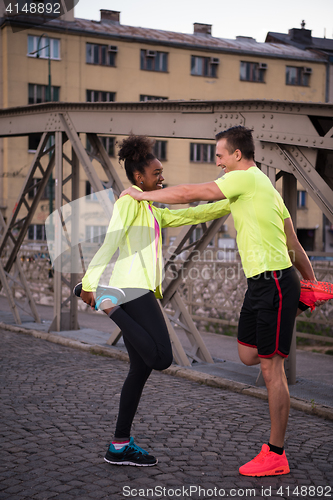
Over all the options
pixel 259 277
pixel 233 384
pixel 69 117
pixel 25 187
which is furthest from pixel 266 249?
pixel 25 187

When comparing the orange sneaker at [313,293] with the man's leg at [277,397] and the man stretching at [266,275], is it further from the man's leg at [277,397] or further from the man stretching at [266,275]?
the man's leg at [277,397]

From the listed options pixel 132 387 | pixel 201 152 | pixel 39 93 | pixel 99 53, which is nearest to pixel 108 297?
pixel 132 387

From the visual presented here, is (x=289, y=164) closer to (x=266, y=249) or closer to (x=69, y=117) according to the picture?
(x=266, y=249)

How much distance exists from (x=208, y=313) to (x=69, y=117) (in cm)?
487

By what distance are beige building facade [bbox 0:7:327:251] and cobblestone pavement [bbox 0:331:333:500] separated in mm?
33183

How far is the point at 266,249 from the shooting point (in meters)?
3.91

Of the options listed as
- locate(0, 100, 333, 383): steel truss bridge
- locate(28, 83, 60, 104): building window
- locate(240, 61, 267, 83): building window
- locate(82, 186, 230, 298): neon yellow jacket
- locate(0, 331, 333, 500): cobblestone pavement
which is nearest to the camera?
locate(0, 331, 333, 500): cobblestone pavement

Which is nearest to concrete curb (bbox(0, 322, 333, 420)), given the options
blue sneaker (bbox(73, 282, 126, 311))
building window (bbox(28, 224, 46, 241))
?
blue sneaker (bbox(73, 282, 126, 311))

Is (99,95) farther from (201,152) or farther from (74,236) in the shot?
(74,236)

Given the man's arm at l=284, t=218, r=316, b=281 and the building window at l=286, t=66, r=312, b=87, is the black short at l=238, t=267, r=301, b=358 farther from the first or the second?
the building window at l=286, t=66, r=312, b=87

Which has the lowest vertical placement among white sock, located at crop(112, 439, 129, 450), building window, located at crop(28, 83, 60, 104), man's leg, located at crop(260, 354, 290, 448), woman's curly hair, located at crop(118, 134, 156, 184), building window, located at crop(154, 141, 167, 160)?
white sock, located at crop(112, 439, 129, 450)

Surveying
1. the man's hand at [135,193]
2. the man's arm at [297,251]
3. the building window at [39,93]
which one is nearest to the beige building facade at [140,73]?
the building window at [39,93]

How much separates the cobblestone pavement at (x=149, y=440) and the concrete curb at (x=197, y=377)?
96 mm

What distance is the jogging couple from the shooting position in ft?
12.7
